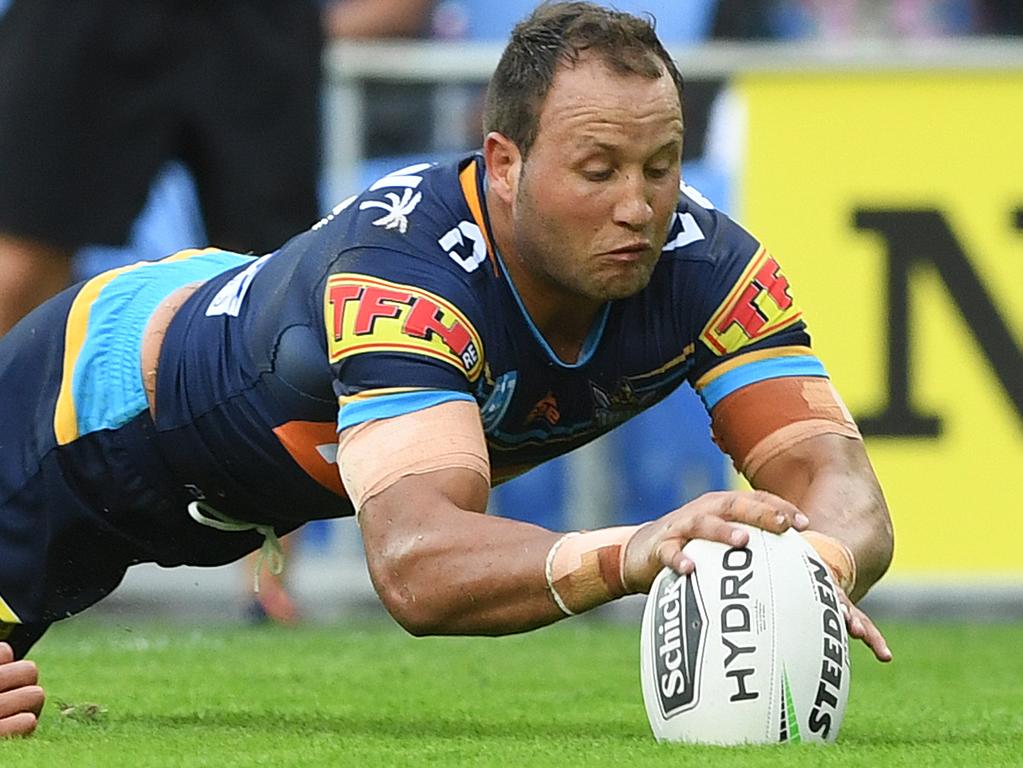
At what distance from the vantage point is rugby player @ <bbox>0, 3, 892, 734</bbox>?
15.4ft

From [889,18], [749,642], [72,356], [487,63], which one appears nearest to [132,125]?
[487,63]

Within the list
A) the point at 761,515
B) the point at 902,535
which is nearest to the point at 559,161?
the point at 761,515

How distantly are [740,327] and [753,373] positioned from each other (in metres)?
0.10

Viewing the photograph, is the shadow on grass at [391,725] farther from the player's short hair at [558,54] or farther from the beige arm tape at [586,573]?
the player's short hair at [558,54]

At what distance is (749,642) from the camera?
4461mm

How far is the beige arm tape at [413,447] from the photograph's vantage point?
4738mm

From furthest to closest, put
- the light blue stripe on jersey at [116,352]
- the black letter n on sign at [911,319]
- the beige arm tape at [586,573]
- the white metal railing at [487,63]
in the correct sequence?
the white metal railing at [487,63]
the black letter n on sign at [911,319]
the light blue stripe on jersey at [116,352]
the beige arm tape at [586,573]

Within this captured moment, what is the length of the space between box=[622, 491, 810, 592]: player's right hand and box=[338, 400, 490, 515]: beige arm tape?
381 mm

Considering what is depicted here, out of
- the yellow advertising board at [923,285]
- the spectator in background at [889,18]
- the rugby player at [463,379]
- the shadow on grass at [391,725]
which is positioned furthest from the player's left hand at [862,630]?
the spectator in background at [889,18]

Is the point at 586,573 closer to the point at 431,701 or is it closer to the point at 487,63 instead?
the point at 431,701

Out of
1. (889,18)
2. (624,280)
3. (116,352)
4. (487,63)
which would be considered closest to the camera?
(624,280)

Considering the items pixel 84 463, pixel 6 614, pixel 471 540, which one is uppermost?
pixel 471 540

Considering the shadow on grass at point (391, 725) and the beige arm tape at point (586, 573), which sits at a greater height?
the beige arm tape at point (586, 573)

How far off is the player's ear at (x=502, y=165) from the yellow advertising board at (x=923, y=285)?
374 cm
